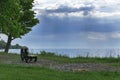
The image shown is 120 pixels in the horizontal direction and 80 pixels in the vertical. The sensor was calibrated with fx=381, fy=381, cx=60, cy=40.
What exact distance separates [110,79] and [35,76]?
357cm

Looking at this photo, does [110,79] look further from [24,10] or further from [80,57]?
[24,10]

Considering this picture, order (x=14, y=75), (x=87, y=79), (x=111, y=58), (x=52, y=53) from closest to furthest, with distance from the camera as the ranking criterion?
(x=87, y=79)
(x=14, y=75)
(x=111, y=58)
(x=52, y=53)

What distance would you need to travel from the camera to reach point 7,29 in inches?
1485

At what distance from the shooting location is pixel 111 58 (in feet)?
103

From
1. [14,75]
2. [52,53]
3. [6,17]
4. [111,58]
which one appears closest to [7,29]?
[6,17]

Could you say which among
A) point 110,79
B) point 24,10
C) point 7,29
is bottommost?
point 110,79

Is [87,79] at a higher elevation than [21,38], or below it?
below

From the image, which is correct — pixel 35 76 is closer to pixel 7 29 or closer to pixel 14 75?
pixel 14 75

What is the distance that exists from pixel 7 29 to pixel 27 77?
2036 centimetres

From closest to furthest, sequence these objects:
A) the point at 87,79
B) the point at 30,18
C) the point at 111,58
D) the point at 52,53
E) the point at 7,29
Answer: the point at 87,79 → the point at 111,58 → the point at 7,29 → the point at 52,53 → the point at 30,18

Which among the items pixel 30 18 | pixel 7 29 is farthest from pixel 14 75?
pixel 30 18

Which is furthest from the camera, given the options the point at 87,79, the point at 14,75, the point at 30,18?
the point at 30,18

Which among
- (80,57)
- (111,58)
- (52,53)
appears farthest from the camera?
(52,53)

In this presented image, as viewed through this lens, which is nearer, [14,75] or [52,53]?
[14,75]
